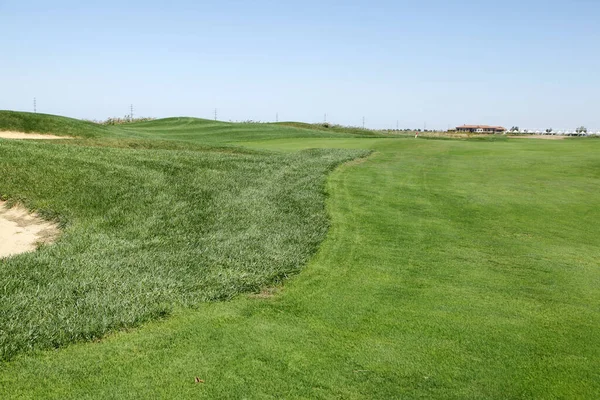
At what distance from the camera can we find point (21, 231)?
7.91 meters

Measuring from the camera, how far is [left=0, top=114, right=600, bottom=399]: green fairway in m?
3.75

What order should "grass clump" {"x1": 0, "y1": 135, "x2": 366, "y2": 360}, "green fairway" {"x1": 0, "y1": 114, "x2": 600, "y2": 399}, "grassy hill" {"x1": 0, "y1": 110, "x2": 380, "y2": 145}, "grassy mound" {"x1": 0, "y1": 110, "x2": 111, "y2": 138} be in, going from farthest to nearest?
"grassy hill" {"x1": 0, "y1": 110, "x2": 380, "y2": 145}
"grassy mound" {"x1": 0, "y1": 110, "x2": 111, "y2": 138}
"grass clump" {"x1": 0, "y1": 135, "x2": 366, "y2": 360}
"green fairway" {"x1": 0, "y1": 114, "x2": 600, "y2": 399}

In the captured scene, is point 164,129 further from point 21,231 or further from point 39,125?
point 21,231

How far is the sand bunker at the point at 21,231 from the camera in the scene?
729cm

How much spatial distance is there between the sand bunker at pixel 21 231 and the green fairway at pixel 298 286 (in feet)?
0.96

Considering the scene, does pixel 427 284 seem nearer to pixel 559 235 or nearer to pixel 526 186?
pixel 559 235

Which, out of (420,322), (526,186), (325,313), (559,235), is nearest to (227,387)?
(325,313)

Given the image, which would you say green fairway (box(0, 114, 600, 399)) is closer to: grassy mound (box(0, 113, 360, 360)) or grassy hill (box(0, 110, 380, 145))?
grassy mound (box(0, 113, 360, 360))

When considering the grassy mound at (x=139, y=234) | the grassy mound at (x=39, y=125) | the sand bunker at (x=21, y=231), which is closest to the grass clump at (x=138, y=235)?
the grassy mound at (x=139, y=234)

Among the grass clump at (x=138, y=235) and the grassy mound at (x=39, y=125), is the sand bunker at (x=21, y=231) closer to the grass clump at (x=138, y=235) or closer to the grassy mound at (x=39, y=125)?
the grass clump at (x=138, y=235)

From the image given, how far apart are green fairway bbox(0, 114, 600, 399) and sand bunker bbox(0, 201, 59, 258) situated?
0.29 metres

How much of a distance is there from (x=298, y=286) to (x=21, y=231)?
481 cm

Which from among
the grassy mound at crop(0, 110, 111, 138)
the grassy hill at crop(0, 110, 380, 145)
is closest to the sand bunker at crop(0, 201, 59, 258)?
the grassy hill at crop(0, 110, 380, 145)

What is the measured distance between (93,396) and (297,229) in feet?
17.0
